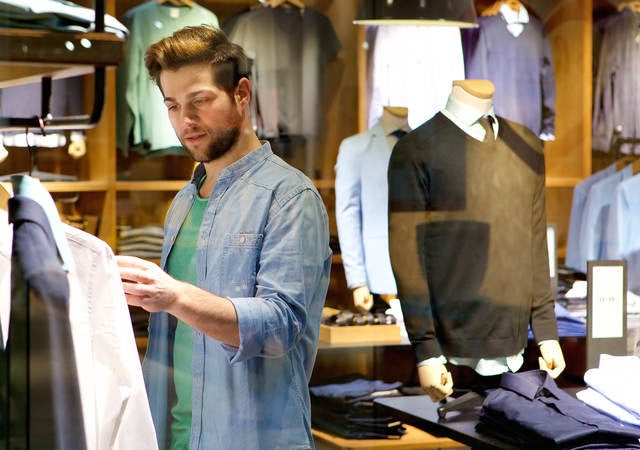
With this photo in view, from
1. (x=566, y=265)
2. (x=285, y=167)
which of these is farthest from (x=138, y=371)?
(x=566, y=265)

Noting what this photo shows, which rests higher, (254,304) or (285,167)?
(285,167)

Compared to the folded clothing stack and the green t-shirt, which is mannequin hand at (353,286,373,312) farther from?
the green t-shirt

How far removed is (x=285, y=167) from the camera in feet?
7.25

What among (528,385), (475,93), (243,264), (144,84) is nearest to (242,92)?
(144,84)

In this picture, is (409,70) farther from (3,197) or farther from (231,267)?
(3,197)

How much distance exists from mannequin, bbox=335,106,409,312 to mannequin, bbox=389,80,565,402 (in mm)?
33

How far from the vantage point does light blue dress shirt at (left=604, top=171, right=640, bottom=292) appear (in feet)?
10.5

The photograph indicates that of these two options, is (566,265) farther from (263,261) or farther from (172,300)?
(172,300)

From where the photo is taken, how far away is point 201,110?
6.73ft

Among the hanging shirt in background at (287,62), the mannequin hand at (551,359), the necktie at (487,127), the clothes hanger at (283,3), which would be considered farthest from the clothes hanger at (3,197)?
the mannequin hand at (551,359)

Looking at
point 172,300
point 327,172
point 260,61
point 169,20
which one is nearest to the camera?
point 172,300

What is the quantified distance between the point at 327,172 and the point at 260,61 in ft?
1.22

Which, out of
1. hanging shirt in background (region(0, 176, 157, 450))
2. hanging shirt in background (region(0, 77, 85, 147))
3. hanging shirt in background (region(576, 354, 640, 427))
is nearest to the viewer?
hanging shirt in background (region(0, 176, 157, 450))

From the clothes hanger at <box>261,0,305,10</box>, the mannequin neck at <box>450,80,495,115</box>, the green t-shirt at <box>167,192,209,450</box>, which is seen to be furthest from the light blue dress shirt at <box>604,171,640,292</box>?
the green t-shirt at <box>167,192,209,450</box>
